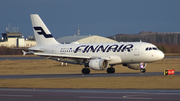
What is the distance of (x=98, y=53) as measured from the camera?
43750mm

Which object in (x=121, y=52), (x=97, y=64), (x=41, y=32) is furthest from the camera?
(x=41, y=32)

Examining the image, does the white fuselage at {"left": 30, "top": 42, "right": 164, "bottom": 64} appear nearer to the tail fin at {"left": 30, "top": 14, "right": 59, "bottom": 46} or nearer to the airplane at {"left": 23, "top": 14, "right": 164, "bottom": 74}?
the airplane at {"left": 23, "top": 14, "right": 164, "bottom": 74}

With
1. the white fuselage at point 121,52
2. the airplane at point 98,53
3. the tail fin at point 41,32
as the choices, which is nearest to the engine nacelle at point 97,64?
the airplane at point 98,53

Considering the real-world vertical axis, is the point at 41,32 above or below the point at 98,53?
above

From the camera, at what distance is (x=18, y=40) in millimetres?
151500

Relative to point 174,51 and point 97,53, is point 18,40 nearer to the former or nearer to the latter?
point 174,51

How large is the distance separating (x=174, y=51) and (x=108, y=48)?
64413mm

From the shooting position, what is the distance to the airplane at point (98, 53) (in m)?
40.9

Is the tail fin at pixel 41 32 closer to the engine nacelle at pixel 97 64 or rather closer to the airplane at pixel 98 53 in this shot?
the airplane at pixel 98 53

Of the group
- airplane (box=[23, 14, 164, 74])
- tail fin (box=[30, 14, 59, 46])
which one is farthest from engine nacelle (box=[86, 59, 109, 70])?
tail fin (box=[30, 14, 59, 46])

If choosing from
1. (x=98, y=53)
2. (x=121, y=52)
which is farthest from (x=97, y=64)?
(x=121, y=52)

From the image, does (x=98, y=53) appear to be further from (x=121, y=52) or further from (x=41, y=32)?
(x=41, y=32)

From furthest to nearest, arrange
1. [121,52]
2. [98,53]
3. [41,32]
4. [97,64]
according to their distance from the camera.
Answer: [41,32] → [98,53] → [121,52] → [97,64]

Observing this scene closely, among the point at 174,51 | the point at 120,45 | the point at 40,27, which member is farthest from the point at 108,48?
the point at 174,51
